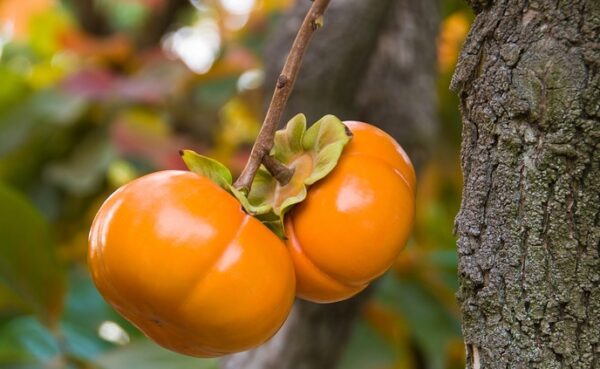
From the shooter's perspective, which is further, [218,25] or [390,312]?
[218,25]

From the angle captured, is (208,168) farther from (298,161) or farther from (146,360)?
(146,360)

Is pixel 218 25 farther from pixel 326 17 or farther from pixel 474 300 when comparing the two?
pixel 474 300

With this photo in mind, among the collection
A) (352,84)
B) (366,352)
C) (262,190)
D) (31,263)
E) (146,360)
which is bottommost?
(366,352)

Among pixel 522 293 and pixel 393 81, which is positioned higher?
pixel 522 293

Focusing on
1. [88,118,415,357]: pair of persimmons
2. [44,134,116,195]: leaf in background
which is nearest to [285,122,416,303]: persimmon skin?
[88,118,415,357]: pair of persimmons

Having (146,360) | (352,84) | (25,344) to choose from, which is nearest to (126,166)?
(25,344)

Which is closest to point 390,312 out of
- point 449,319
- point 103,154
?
point 449,319

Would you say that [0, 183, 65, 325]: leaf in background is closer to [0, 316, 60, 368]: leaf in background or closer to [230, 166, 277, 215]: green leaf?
[0, 316, 60, 368]: leaf in background

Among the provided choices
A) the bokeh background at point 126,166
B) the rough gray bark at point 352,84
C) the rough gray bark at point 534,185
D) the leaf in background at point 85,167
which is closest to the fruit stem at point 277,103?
the rough gray bark at point 534,185
